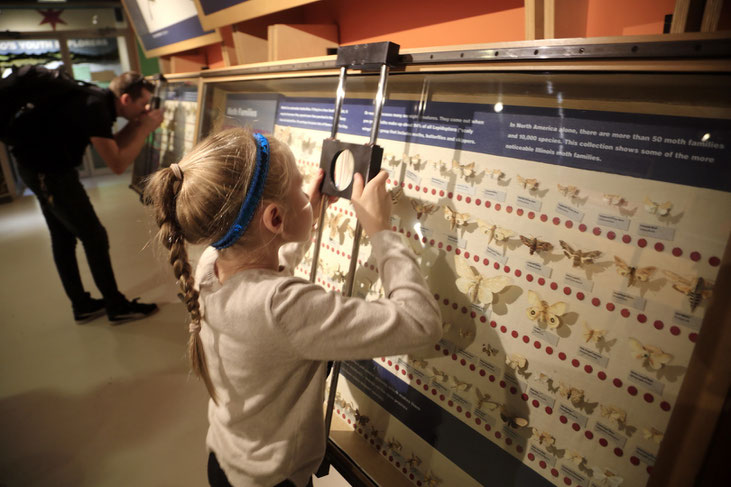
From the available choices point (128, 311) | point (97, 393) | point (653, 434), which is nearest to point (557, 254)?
point (653, 434)

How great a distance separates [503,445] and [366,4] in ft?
4.69

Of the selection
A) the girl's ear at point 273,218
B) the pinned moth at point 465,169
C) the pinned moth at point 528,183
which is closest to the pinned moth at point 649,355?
the pinned moth at point 528,183

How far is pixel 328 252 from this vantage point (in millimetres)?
1242

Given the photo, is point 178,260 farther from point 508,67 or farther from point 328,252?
point 508,67

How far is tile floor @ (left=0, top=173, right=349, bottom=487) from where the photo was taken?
1.42 meters

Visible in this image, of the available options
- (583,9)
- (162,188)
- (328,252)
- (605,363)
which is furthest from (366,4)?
(605,363)

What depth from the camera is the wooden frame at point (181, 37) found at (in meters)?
1.99

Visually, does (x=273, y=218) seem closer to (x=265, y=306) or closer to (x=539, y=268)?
(x=265, y=306)

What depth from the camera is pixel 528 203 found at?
748mm

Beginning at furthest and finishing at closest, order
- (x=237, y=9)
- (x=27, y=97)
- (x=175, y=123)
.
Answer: (x=175, y=123), (x=27, y=97), (x=237, y=9)

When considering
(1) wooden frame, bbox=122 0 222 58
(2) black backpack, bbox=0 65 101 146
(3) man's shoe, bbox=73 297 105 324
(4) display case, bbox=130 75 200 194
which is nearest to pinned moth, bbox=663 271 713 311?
(1) wooden frame, bbox=122 0 222 58

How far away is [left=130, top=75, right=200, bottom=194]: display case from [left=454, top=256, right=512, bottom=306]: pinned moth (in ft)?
6.37

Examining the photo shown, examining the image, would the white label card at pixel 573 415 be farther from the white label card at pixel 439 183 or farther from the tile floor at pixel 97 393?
the tile floor at pixel 97 393

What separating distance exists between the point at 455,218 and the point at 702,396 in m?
0.52
